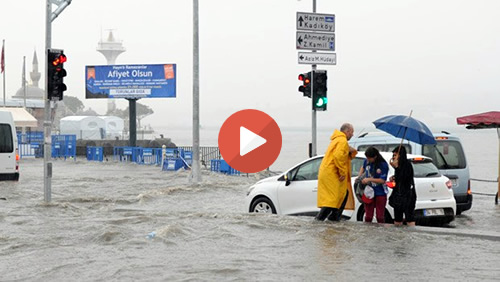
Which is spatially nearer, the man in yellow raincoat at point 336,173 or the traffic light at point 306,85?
the man in yellow raincoat at point 336,173

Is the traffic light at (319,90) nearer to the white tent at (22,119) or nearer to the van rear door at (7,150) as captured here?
the van rear door at (7,150)

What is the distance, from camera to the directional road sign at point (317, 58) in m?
19.5

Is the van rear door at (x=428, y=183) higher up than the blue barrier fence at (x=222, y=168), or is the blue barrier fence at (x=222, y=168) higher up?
the van rear door at (x=428, y=183)

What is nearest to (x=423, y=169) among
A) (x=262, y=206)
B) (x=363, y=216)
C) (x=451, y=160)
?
(x=363, y=216)

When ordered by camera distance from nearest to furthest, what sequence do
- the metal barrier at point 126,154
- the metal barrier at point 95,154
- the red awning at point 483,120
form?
the red awning at point 483,120 → the metal barrier at point 126,154 → the metal barrier at point 95,154

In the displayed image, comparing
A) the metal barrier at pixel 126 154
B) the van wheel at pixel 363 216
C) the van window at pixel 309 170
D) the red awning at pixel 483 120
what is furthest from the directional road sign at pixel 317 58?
the metal barrier at pixel 126 154

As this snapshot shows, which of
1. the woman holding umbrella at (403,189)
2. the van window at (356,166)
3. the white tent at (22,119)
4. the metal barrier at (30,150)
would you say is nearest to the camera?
the woman holding umbrella at (403,189)

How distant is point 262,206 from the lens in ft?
48.8

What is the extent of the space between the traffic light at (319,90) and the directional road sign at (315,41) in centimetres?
Answer: 63

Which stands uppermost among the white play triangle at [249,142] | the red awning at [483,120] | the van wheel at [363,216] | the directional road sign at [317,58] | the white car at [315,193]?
the directional road sign at [317,58]

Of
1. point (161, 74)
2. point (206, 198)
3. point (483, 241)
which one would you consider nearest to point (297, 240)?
point (483, 241)

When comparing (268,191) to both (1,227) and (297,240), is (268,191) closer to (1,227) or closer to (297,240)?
(297,240)

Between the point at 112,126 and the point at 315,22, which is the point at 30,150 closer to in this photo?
the point at 315,22

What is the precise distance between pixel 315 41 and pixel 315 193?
693 centimetres
